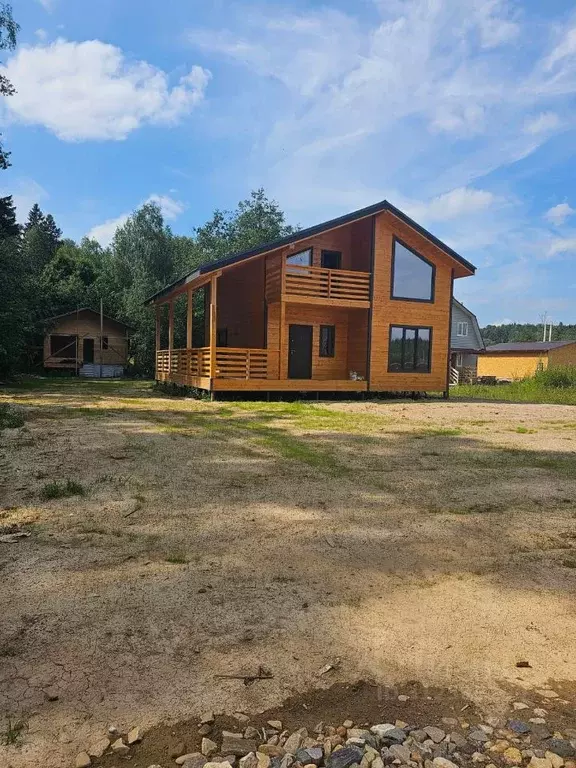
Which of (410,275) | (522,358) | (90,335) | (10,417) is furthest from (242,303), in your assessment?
(522,358)

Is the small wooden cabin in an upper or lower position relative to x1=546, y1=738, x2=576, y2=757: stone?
upper

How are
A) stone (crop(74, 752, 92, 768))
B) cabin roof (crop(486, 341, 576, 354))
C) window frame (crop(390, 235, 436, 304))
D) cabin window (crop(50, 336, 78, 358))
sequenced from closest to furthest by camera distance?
stone (crop(74, 752, 92, 768))
window frame (crop(390, 235, 436, 304))
cabin window (crop(50, 336, 78, 358))
cabin roof (crop(486, 341, 576, 354))

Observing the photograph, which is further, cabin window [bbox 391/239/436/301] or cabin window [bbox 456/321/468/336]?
cabin window [bbox 456/321/468/336]

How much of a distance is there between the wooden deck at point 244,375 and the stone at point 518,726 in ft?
45.4

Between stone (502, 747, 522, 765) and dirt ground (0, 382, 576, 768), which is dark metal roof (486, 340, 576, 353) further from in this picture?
stone (502, 747, 522, 765)

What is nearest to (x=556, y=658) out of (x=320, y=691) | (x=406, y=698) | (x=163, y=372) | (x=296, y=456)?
(x=406, y=698)

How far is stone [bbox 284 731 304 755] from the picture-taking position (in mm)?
A: 1864

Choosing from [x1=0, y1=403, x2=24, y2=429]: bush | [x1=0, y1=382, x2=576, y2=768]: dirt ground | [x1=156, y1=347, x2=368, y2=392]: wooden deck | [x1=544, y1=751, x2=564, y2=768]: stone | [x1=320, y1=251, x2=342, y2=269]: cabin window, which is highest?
[x1=320, y1=251, x2=342, y2=269]: cabin window

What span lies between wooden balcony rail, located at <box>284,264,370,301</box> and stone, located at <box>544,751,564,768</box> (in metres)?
15.1

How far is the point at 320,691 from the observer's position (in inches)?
85.8

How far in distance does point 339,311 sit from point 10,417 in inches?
460

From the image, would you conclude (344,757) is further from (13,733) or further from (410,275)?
(410,275)

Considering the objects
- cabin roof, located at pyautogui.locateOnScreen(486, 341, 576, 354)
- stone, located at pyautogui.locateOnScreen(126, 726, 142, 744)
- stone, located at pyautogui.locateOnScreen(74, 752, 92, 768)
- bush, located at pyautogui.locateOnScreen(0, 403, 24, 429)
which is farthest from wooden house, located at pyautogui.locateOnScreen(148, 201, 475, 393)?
cabin roof, located at pyautogui.locateOnScreen(486, 341, 576, 354)

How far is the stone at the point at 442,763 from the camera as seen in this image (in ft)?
5.87
